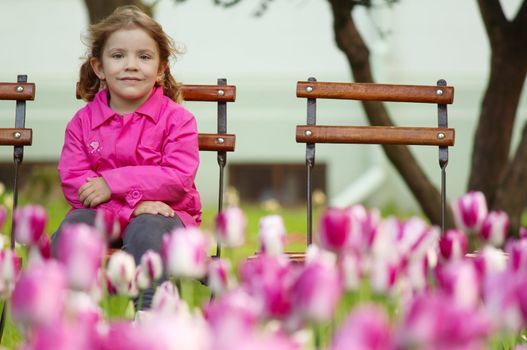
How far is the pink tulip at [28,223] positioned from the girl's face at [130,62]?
1.55 meters

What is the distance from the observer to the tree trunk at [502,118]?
4.52 m

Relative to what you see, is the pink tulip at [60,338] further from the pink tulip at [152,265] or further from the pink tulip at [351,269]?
the pink tulip at [152,265]

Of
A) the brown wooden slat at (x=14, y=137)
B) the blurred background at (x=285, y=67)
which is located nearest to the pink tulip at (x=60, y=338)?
the brown wooden slat at (x=14, y=137)

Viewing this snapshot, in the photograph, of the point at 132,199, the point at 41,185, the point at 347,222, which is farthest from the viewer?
the point at 41,185

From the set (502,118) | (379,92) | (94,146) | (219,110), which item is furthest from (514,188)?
(94,146)

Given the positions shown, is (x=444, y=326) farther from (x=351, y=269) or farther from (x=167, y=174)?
(x=167, y=174)

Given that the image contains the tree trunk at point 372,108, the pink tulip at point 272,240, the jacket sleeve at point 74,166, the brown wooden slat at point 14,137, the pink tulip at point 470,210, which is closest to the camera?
the pink tulip at point 272,240

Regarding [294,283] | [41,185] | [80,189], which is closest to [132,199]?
[80,189]

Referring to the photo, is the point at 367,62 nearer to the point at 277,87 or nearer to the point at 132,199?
the point at 132,199

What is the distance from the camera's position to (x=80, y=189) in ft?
10.0

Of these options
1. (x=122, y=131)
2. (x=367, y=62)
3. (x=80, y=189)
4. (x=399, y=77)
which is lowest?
(x=80, y=189)

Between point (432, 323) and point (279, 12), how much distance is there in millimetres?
8729

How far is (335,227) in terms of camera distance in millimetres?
1242

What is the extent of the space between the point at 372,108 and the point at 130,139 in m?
1.75
